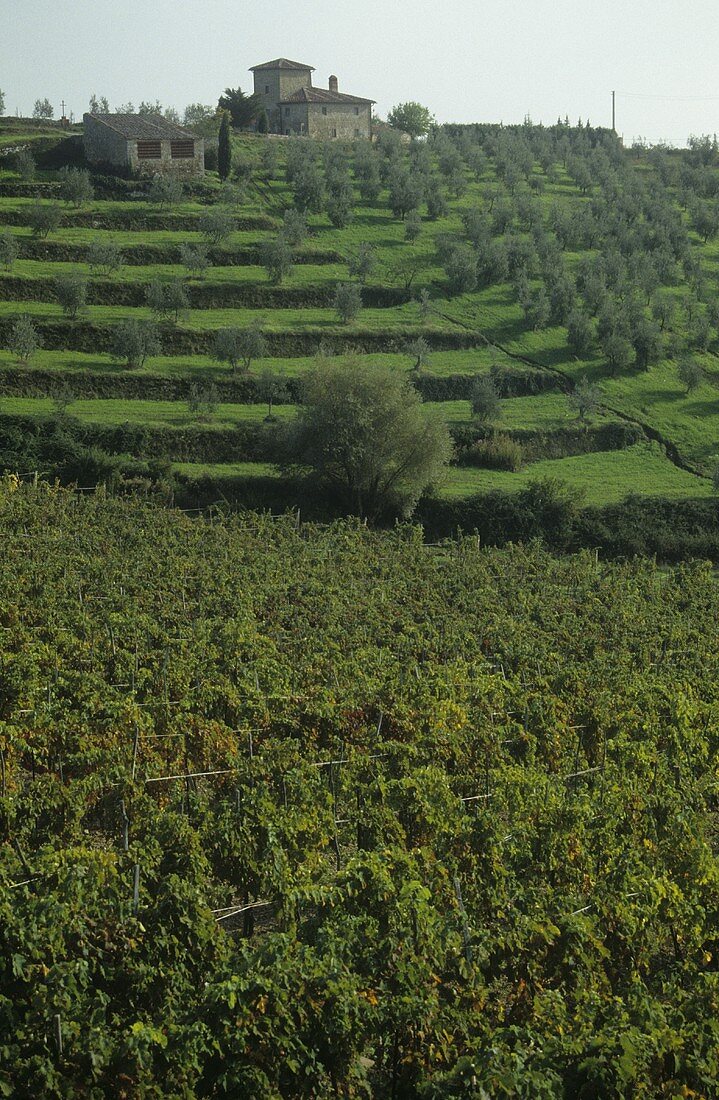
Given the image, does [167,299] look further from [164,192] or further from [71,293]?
[164,192]

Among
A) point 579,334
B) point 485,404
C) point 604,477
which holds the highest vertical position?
point 579,334

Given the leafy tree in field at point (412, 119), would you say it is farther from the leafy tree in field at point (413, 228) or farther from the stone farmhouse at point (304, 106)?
the leafy tree in field at point (413, 228)

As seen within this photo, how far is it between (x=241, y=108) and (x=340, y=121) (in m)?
10.0

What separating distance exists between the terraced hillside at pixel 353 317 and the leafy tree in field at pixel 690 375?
118 mm

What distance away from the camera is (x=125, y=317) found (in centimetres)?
6100

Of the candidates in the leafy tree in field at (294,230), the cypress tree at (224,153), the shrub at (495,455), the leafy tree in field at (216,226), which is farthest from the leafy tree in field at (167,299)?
the cypress tree at (224,153)

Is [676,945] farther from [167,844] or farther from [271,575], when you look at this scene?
[271,575]

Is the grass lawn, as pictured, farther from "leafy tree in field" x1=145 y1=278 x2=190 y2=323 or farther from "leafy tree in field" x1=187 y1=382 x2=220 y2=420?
"leafy tree in field" x1=145 y1=278 x2=190 y2=323

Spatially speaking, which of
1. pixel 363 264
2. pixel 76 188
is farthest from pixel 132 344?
pixel 76 188

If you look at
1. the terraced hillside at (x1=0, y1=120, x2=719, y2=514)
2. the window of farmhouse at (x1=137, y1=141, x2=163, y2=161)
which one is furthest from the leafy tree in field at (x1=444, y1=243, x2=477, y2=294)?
the window of farmhouse at (x1=137, y1=141, x2=163, y2=161)

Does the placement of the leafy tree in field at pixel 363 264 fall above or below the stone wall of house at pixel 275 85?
below

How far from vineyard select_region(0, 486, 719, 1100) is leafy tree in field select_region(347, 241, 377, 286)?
141ft

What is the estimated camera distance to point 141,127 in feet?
267

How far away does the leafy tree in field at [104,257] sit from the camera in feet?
213
